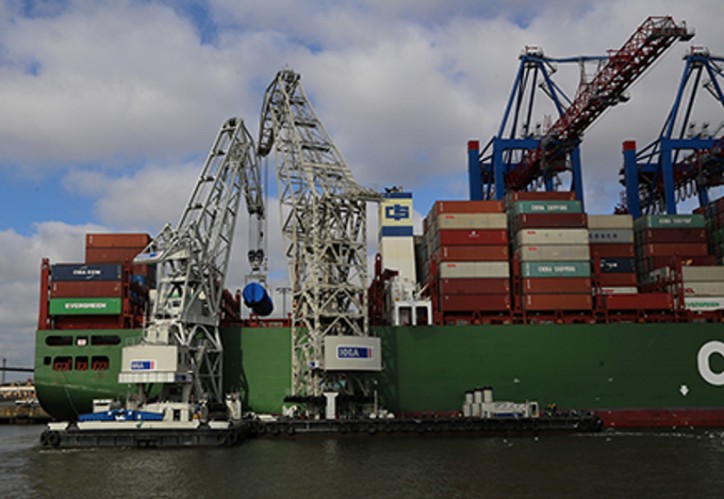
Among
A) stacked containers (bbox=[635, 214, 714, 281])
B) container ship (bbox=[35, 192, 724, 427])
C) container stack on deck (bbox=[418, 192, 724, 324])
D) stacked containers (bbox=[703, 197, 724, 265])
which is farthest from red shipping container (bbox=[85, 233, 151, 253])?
stacked containers (bbox=[703, 197, 724, 265])

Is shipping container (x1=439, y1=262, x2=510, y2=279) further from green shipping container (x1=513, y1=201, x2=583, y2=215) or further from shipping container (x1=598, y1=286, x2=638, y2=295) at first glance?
shipping container (x1=598, y1=286, x2=638, y2=295)

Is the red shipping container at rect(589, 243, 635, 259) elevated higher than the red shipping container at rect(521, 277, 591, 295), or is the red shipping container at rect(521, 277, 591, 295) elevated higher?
the red shipping container at rect(589, 243, 635, 259)

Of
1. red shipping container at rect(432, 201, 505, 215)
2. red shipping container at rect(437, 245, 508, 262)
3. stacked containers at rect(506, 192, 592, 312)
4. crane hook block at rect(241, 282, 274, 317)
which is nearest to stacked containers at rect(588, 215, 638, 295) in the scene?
stacked containers at rect(506, 192, 592, 312)

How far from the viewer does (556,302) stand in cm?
5344

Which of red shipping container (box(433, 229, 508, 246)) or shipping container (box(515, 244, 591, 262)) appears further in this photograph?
red shipping container (box(433, 229, 508, 246))

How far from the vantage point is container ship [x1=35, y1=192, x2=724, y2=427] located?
166ft

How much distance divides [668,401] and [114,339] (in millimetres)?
40155

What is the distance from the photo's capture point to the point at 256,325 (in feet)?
179

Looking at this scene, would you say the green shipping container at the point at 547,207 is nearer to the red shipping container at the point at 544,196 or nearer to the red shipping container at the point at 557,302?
the red shipping container at the point at 544,196

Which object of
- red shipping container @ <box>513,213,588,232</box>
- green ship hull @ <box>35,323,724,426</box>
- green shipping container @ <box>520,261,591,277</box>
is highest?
red shipping container @ <box>513,213,588,232</box>

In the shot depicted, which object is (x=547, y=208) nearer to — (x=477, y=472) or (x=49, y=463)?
(x=477, y=472)

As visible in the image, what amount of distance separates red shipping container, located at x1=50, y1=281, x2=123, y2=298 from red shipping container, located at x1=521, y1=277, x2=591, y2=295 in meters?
29.4

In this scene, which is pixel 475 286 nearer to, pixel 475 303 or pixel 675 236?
pixel 475 303

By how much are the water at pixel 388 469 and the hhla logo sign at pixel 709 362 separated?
30.7 feet
